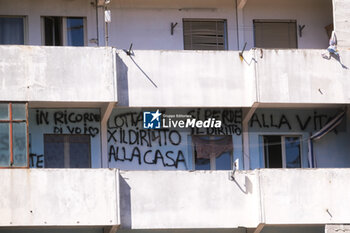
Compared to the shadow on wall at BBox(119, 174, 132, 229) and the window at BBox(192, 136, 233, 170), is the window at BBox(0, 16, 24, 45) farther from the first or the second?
the window at BBox(192, 136, 233, 170)

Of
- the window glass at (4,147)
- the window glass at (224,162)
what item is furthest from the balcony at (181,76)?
the window glass at (224,162)

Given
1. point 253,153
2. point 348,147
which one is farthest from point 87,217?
point 348,147

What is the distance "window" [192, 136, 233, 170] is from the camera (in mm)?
32312

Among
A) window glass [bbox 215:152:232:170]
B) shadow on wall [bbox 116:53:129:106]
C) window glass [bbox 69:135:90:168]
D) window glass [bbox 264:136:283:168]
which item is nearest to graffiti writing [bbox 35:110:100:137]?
window glass [bbox 69:135:90:168]

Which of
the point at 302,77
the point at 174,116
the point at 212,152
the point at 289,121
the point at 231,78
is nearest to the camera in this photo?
the point at 302,77

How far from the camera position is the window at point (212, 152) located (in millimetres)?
32312

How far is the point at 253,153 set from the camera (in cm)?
3256

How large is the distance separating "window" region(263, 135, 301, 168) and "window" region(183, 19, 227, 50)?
2714 mm

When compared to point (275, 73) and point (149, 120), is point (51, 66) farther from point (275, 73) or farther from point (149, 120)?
point (275, 73)

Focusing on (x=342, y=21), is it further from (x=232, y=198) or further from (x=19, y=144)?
(x=19, y=144)

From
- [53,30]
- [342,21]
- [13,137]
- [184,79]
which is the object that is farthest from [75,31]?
[342,21]

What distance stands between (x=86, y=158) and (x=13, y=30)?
12.1ft

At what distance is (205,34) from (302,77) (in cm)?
305

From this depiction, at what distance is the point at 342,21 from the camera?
3203cm
